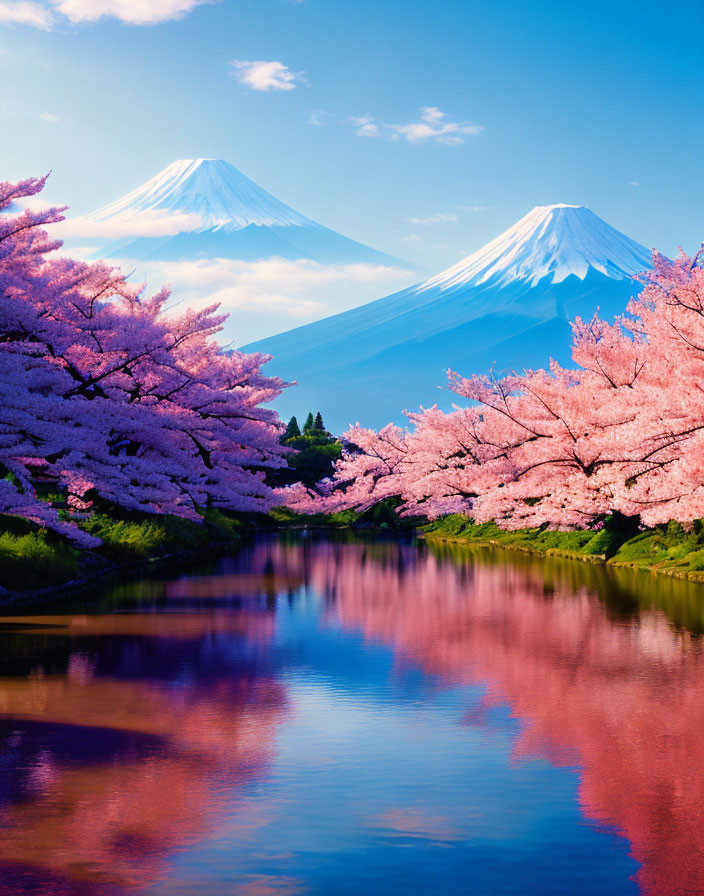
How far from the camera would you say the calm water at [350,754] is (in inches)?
232

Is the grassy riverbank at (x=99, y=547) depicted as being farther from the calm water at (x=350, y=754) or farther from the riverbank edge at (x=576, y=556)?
the riverbank edge at (x=576, y=556)

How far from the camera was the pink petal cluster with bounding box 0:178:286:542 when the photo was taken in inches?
816

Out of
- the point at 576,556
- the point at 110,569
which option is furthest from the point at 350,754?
the point at 576,556

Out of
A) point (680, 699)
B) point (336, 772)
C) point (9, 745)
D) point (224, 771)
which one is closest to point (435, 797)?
point (336, 772)

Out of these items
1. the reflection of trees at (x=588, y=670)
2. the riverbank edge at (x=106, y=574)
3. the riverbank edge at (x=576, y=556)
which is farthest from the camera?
the riverbank edge at (x=576, y=556)

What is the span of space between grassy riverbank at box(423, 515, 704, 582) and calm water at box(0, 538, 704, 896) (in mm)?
8708

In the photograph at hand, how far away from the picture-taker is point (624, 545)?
97.3 feet

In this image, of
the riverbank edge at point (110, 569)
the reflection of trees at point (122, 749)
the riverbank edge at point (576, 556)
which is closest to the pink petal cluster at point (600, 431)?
the riverbank edge at point (576, 556)

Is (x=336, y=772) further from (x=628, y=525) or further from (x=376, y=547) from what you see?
(x=376, y=547)

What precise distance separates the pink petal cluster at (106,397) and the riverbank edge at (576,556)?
31.7 ft

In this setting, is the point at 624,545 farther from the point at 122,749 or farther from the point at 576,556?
the point at 122,749

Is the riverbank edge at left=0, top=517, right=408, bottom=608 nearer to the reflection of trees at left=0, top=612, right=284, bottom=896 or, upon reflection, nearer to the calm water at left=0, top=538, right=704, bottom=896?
the calm water at left=0, top=538, right=704, bottom=896

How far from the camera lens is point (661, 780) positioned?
7676 mm

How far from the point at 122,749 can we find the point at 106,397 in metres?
18.9
